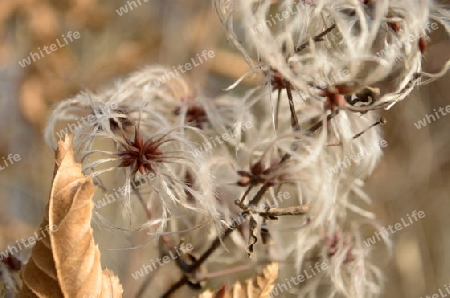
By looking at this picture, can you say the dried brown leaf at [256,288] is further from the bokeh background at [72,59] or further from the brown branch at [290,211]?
the bokeh background at [72,59]

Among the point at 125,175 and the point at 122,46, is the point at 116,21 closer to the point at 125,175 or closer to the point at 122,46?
the point at 122,46

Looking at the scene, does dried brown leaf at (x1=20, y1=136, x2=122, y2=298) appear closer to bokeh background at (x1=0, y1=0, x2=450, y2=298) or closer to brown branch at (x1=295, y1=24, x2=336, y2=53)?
brown branch at (x1=295, y1=24, x2=336, y2=53)

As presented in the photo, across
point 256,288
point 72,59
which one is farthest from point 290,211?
point 72,59

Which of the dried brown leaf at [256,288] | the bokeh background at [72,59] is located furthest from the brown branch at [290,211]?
the bokeh background at [72,59]

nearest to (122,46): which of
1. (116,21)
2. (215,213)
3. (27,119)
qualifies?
(116,21)

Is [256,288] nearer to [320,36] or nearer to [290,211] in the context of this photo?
[290,211]

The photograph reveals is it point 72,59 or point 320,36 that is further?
point 72,59

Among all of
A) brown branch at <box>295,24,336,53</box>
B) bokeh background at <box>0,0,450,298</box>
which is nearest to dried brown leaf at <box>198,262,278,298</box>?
brown branch at <box>295,24,336,53</box>
